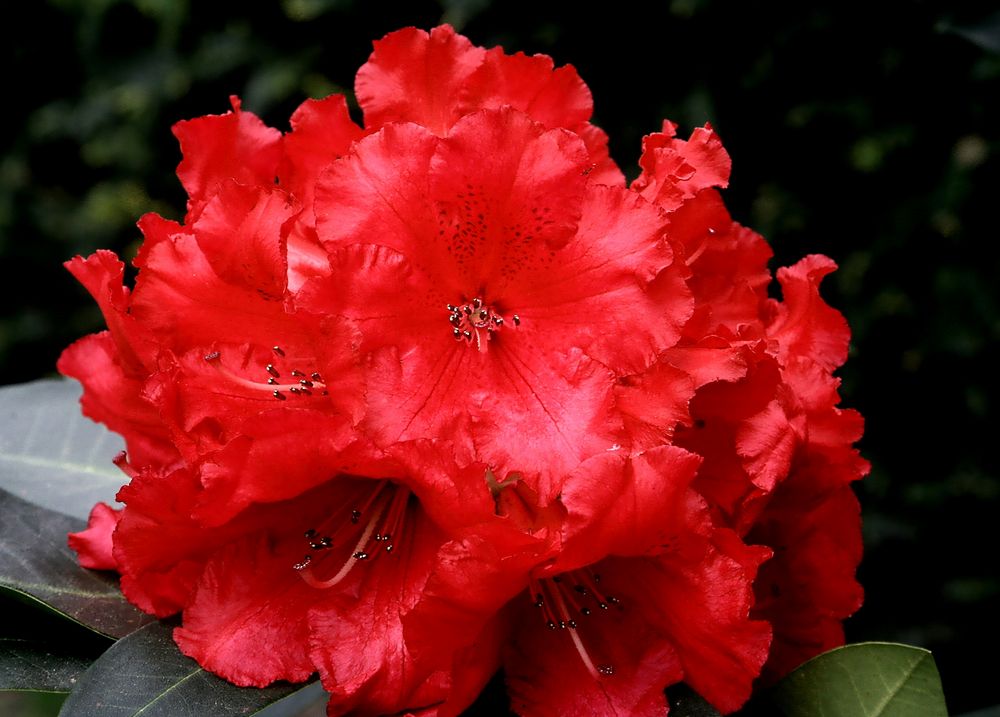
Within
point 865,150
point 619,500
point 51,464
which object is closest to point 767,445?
point 619,500

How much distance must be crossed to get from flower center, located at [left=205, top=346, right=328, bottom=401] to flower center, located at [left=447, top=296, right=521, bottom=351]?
101 mm

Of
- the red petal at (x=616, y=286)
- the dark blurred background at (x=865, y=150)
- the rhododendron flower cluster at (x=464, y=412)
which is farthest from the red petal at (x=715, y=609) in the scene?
the dark blurred background at (x=865, y=150)

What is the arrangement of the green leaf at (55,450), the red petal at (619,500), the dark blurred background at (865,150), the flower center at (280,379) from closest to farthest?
the red petal at (619,500) → the flower center at (280,379) → the green leaf at (55,450) → the dark blurred background at (865,150)

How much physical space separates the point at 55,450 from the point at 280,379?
425mm

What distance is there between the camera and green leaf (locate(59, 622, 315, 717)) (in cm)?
71

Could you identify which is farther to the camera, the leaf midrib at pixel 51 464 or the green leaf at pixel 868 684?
the leaf midrib at pixel 51 464

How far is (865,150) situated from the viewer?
5.16 ft

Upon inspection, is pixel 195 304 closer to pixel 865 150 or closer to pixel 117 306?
pixel 117 306

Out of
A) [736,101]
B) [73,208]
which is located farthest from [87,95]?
[736,101]

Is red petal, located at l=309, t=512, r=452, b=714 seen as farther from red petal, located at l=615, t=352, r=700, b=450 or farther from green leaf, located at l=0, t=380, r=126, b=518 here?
green leaf, located at l=0, t=380, r=126, b=518

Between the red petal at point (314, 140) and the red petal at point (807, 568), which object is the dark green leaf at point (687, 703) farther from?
the red petal at point (314, 140)

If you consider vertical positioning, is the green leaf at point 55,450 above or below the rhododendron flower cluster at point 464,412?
below

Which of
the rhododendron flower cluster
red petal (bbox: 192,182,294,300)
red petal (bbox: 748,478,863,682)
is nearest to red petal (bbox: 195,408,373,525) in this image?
the rhododendron flower cluster

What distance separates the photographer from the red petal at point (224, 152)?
2.60 feet
